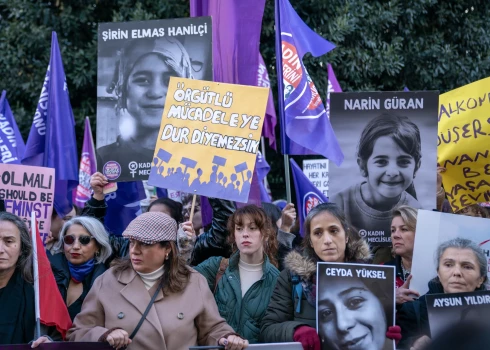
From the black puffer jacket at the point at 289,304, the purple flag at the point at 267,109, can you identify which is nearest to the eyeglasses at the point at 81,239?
the black puffer jacket at the point at 289,304

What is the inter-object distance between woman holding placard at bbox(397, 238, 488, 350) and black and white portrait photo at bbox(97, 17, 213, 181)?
2489 mm

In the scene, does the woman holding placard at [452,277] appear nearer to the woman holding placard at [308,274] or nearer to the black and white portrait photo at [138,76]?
the woman holding placard at [308,274]

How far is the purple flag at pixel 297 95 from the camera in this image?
291 inches

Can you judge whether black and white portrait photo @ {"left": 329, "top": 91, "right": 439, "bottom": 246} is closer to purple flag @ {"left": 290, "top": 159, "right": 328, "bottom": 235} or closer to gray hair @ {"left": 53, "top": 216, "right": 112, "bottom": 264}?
purple flag @ {"left": 290, "top": 159, "right": 328, "bottom": 235}

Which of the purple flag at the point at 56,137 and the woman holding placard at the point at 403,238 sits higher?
the purple flag at the point at 56,137

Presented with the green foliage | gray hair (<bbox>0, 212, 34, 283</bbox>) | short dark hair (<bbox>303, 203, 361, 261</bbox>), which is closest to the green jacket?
short dark hair (<bbox>303, 203, 361, 261</bbox>)

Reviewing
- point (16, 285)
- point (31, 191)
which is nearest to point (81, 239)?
point (31, 191)

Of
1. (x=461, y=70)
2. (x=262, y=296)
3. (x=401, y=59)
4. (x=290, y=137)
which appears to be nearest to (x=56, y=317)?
(x=262, y=296)

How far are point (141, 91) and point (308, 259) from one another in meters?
2.42

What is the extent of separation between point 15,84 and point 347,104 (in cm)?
951

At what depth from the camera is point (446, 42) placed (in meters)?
17.4

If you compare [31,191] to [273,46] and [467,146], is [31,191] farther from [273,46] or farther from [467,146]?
[273,46]

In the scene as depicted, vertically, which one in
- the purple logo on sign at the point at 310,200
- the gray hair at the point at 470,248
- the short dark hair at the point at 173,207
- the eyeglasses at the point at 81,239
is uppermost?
the purple logo on sign at the point at 310,200

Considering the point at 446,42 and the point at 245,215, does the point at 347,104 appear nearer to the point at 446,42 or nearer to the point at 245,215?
the point at 245,215
